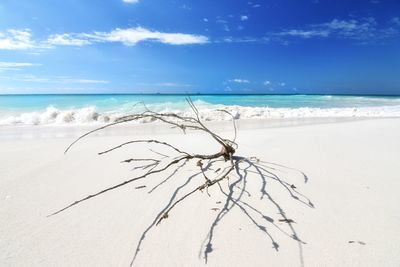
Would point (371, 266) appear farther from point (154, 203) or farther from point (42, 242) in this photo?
point (42, 242)

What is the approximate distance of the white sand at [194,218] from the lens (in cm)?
95

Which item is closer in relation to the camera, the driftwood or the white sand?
the white sand

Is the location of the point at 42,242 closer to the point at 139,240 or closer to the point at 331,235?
the point at 139,240

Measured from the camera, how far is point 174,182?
158 centimetres

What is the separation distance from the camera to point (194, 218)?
1.19 metres

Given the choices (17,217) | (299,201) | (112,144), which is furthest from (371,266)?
(112,144)

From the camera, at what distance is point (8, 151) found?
7.71 feet

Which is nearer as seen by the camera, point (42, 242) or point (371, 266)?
point (371, 266)

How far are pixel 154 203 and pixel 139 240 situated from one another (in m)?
0.30

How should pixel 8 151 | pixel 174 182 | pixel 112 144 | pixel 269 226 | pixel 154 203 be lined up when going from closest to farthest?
pixel 269 226
pixel 154 203
pixel 174 182
pixel 8 151
pixel 112 144

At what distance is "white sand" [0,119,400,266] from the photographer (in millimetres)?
952

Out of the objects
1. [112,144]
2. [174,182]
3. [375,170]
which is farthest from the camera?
[112,144]

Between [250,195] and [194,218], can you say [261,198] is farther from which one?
[194,218]

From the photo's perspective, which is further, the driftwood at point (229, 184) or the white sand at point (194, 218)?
the driftwood at point (229, 184)
